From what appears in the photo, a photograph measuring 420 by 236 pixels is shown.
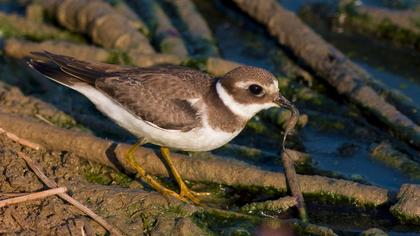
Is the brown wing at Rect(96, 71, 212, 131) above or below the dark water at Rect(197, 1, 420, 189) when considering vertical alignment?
below

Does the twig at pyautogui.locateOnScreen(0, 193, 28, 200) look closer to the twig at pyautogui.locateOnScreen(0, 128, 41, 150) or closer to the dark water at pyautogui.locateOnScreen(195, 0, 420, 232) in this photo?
the twig at pyautogui.locateOnScreen(0, 128, 41, 150)

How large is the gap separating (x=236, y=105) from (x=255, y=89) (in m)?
0.20

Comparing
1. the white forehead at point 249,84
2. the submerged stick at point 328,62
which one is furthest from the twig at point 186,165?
the submerged stick at point 328,62

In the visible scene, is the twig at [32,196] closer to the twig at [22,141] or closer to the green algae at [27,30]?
the twig at [22,141]

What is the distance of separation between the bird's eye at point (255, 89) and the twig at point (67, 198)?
4.99ft

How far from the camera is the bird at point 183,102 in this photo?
678cm

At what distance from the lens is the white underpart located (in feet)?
22.5

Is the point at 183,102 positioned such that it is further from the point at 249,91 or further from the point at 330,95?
the point at 330,95

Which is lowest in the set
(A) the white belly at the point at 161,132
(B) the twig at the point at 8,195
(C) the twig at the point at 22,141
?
(B) the twig at the point at 8,195

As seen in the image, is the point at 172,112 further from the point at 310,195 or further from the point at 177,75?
the point at 310,195

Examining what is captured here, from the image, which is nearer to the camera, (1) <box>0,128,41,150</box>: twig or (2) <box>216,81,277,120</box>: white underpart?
(2) <box>216,81,277,120</box>: white underpart

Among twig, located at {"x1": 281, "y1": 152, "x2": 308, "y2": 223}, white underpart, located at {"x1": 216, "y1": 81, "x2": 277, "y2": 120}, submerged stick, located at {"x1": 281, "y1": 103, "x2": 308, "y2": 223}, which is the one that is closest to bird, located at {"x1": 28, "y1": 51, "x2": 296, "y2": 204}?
white underpart, located at {"x1": 216, "y1": 81, "x2": 277, "y2": 120}

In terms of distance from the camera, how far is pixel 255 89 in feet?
22.4

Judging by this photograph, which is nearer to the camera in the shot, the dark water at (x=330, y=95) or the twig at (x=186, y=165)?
the twig at (x=186, y=165)
